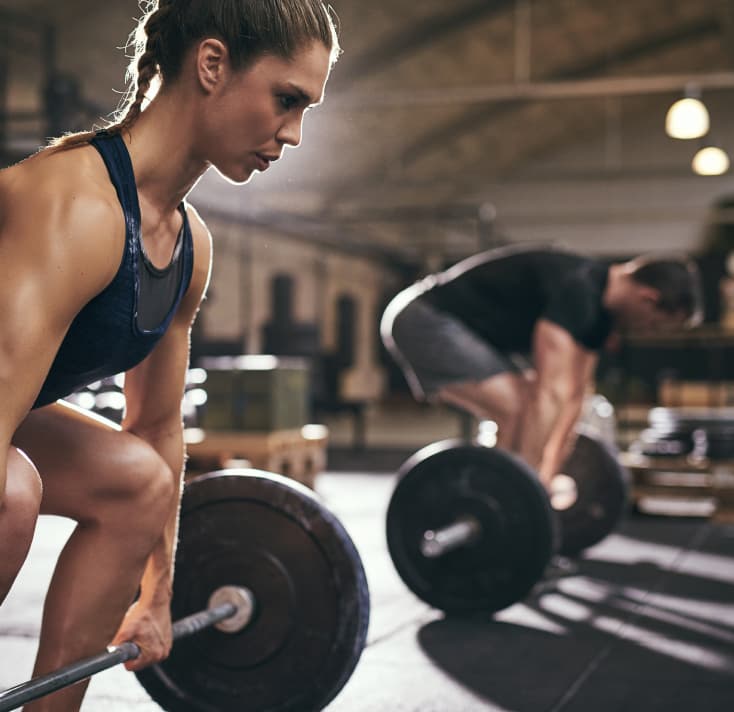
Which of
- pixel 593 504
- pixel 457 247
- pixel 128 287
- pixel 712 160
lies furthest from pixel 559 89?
pixel 457 247

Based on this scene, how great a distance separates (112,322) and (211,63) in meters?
0.28

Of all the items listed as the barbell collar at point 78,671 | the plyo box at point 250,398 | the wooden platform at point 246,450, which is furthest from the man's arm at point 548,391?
the plyo box at point 250,398

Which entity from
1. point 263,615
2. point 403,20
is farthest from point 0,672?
point 403,20

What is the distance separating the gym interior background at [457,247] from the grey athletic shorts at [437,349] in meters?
0.60

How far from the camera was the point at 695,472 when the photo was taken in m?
4.64

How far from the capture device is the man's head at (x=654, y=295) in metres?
2.70

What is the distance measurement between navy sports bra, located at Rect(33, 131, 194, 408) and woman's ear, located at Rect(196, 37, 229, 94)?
0.12 m

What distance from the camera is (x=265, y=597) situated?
153 centimetres

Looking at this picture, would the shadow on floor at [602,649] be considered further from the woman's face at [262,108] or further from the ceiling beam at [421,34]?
the ceiling beam at [421,34]

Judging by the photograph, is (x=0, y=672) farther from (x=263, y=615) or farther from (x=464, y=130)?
(x=464, y=130)

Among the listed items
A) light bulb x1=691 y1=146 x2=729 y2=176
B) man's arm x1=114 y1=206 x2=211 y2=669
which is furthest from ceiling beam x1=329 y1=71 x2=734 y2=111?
man's arm x1=114 y1=206 x2=211 y2=669

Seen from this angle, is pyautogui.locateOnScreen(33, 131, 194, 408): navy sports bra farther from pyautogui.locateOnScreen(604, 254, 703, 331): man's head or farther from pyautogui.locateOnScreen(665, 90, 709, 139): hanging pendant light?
pyautogui.locateOnScreen(665, 90, 709, 139): hanging pendant light

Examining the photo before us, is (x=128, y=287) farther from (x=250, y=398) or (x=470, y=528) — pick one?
(x=250, y=398)

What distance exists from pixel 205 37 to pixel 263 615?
0.84 meters
